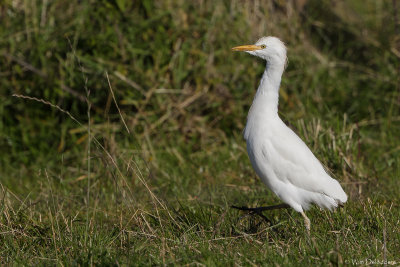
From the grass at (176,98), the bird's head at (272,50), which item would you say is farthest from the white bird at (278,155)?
the grass at (176,98)

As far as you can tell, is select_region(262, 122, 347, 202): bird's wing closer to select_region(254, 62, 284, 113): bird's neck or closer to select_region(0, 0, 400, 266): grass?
select_region(254, 62, 284, 113): bird's neck

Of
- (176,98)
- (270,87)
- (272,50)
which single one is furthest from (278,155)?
(176,98)

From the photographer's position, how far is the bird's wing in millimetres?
4328

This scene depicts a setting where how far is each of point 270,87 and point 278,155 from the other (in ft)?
1.59

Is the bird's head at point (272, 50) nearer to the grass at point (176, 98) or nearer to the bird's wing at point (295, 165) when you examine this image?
the bird's wing at point (295, 165)

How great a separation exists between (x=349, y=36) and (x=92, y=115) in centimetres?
370

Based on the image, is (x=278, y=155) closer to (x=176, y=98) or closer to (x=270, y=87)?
(x=270, y=87)

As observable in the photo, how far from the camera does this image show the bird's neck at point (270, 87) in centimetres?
441

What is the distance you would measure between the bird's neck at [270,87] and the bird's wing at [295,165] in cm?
18

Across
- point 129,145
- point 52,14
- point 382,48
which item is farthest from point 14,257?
point 382,48

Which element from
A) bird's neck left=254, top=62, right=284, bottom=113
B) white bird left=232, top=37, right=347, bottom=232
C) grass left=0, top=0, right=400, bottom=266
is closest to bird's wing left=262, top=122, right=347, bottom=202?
white bird left=232, top=37, right=347, bottom=232

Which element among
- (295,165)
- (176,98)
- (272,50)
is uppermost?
(272,50)

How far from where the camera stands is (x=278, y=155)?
435cm

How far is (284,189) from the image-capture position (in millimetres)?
4352
